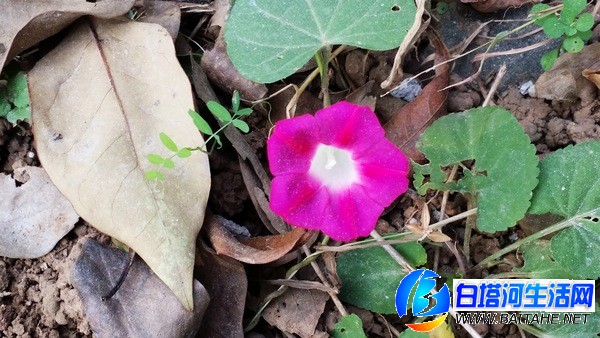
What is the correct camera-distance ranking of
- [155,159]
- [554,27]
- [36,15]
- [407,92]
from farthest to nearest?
[407,92] → [554,27] → [36,15] → [155,159]

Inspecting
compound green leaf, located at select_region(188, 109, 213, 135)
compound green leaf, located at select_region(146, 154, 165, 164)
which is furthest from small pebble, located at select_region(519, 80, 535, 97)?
compound green leaf, located at select_region(146, 154, 165, 164)

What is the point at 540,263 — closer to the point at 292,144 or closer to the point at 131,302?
the point at 292,144

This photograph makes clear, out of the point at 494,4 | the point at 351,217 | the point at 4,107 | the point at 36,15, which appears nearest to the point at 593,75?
the point at 494,4

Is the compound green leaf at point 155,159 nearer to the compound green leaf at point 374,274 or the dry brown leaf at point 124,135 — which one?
the dry brown leaf at point 124,135

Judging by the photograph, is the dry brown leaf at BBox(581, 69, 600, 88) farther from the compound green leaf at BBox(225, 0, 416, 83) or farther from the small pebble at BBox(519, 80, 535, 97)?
the compound green leaf at BBox(225, 0, 416, 83)

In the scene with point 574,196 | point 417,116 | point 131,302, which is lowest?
point 131,302

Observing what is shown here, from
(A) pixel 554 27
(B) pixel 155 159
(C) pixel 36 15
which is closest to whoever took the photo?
(B) pixel 155 159

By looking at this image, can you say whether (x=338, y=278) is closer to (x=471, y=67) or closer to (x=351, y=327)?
(x=351, y=327)
